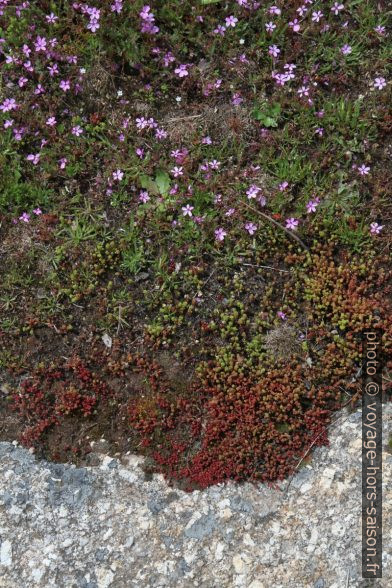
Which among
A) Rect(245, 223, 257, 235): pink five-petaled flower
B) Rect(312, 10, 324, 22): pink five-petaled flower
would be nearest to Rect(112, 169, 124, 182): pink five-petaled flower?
Rect(245, 223, 257, 235): pink five-petaled flower

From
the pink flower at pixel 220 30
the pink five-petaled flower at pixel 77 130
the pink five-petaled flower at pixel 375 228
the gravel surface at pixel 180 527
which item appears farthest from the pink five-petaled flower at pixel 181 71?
the gravel surface at pixel 180 527

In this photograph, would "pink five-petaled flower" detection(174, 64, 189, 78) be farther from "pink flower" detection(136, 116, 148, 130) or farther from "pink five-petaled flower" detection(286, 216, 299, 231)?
"pink five-petaled flower" detection(286, 216, 299, 231)

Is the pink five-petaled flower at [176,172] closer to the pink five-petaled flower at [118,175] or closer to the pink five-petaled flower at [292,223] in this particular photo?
the pink five-petaled flower at [118,175]

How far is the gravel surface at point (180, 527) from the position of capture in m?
5.57

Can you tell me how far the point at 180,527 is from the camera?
5844 millimetres

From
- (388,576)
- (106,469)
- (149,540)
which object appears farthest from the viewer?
(106,469)

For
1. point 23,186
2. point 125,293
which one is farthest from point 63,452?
point 23,186

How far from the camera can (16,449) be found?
637 centimetres

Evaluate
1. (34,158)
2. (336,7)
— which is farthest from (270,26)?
(34,158)

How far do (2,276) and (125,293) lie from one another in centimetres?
151

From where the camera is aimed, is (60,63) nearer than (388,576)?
No

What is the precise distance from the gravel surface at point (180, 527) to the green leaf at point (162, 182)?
3.23 metres

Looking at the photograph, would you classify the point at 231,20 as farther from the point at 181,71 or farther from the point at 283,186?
the point at 283,186

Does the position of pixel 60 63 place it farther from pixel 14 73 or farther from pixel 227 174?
pixel 227 174
